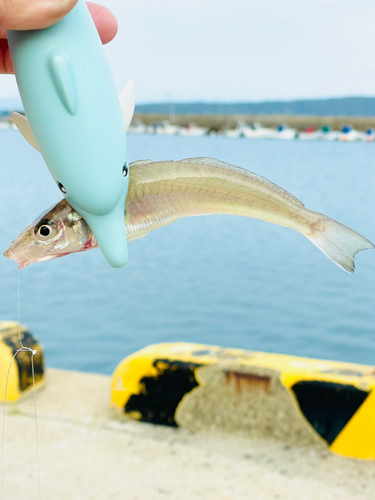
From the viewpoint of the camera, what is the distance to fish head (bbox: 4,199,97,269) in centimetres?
65

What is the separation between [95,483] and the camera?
7.18ft

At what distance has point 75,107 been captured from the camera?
589mm

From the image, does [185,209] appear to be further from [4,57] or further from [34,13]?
[4,57]

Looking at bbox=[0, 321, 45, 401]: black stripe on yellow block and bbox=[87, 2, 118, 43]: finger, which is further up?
bbox=[87, 2, 118, 43]: finger

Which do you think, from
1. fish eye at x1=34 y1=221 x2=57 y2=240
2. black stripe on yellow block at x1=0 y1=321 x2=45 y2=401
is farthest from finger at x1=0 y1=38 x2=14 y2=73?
black stripe on yellow block at x1=0 y1=321 x2=45 y2=401

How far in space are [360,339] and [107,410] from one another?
274cm

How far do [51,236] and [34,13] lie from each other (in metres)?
0.22

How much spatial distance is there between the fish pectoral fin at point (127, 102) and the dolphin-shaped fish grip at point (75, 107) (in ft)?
0.20

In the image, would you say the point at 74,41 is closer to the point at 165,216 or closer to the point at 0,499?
the point at 165,216

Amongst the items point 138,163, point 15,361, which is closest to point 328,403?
point 15,361

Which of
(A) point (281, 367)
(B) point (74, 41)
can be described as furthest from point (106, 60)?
(A) point (281, 367)

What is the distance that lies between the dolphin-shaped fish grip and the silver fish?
0.04 m

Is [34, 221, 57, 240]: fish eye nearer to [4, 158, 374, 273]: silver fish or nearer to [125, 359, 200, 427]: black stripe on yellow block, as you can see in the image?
[4, 158, 374, 273]: silver fish

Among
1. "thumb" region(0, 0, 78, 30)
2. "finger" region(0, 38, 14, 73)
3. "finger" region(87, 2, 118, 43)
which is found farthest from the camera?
"finger" region(0, 38, 14, 73)
